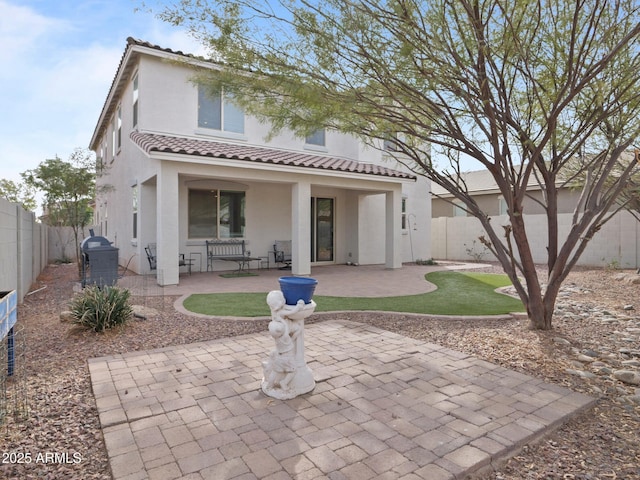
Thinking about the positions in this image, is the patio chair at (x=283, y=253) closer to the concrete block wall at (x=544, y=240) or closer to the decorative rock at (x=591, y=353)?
the concrete block wall at (x=544, y=240)

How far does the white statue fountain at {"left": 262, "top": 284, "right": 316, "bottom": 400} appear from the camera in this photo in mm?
3698

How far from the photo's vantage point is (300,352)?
3.90 metres

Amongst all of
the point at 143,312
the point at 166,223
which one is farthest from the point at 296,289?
the point at 166,223

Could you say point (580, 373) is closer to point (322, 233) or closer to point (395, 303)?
point (395, 303)

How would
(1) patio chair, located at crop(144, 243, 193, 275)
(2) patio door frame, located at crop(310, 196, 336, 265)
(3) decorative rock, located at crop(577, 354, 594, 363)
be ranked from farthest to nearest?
(2) patio door frame, located at crop(310, 196, 336, 265)
(1) patio chair, located at crop(144, 243, 193, 275)
(3) decorative rock, located at crop(577, 354, 594, 363)

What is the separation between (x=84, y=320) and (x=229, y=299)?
311cm

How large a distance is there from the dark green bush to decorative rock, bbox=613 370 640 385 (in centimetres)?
654

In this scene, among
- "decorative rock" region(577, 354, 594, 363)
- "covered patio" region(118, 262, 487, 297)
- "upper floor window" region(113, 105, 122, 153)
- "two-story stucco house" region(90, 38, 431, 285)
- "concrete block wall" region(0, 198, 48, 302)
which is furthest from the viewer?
"upper floor window" region(113, 105, 122, 153)

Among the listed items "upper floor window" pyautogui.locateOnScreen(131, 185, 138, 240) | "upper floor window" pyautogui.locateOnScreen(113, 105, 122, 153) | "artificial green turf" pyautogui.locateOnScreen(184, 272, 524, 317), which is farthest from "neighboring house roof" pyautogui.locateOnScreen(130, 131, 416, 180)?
"artificial green turf" pyautogui.locateOnScreen(184, 272, 524, 317)

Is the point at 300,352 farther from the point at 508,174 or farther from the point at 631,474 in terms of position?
the point at 508,174

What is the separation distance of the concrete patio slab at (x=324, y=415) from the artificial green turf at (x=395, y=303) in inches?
96.6

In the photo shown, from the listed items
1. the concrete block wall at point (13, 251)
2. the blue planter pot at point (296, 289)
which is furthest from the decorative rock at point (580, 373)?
the concrete block wall at point (13, 251)

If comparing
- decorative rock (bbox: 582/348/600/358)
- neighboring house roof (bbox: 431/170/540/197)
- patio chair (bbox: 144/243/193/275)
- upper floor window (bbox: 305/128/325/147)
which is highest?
upper floor window (bbox: 305/128/325/147)

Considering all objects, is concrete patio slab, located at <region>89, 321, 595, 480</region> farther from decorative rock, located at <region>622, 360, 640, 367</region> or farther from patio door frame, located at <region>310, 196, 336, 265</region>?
patio door frame, located at <region>310, 196, 336, 265</region>
